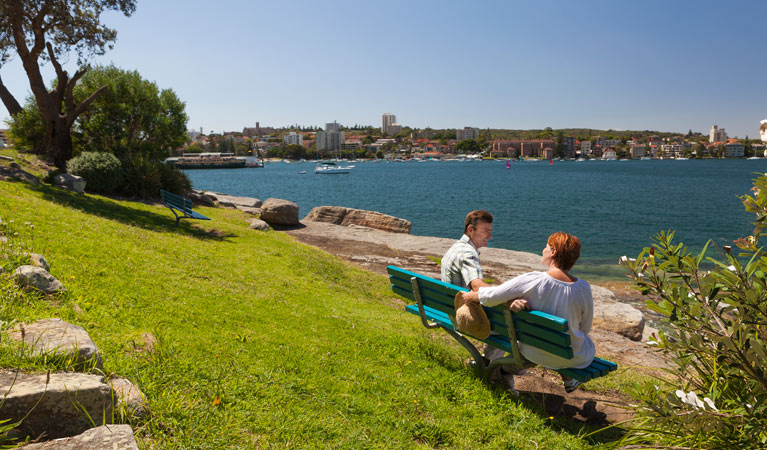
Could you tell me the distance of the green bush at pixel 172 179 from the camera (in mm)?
22166

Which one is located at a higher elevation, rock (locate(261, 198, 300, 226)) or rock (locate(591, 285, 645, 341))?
rock (locate(261, 198, 300, 226))

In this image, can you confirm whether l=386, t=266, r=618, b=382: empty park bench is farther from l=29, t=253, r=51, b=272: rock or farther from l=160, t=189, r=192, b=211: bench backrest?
l=160, t=189, r=192, b=211: bench backrest

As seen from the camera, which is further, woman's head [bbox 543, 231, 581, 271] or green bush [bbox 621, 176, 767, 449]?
woman's head [bbox 543, 231, 581, 271]

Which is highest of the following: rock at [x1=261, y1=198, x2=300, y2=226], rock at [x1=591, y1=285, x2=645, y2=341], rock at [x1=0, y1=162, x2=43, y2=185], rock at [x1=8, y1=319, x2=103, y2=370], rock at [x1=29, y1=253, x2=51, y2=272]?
rock at [x1=0, y1=162, x2=43, y2=185]

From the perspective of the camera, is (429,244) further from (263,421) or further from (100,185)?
(263,421)

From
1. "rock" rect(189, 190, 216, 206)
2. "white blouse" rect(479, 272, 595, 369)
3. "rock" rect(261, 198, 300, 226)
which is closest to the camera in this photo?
"white blouse" rect(479, 272, 595, 369)

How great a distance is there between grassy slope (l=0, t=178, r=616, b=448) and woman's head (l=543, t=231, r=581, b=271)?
1.44 metres

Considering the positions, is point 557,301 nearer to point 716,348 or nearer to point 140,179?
point 716,348

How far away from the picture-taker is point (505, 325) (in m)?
4.36

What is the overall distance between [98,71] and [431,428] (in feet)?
93.1

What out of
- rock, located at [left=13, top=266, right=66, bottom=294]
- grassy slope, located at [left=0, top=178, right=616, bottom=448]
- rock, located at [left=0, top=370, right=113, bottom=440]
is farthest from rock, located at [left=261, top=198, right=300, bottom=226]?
rock, located at [left=0, top=370, right=113, bottom=440]

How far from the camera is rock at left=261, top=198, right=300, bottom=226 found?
70.2 feet

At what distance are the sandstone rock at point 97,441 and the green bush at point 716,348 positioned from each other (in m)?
3.01

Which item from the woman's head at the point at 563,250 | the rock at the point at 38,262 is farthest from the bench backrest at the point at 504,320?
the rock at the point at 38,262
